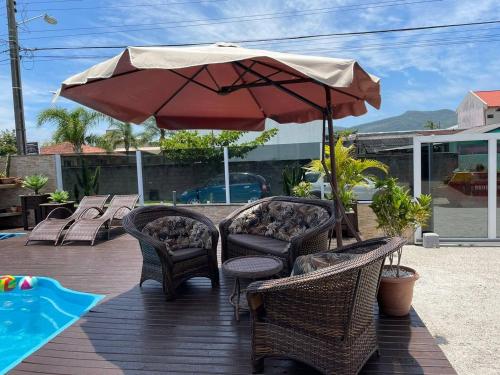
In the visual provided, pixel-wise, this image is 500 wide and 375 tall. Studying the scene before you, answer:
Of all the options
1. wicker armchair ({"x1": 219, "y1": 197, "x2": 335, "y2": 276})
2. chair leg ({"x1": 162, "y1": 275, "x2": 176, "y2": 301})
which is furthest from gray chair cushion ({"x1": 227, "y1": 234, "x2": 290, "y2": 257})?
chair leg ({"x1": 162, "y1": 275, "x2": 176, "y2": 301})

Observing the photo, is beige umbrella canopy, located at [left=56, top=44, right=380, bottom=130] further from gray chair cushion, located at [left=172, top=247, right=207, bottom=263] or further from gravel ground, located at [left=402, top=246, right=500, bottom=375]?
gravel ground, located at [left=402, top=246, right=500, bottom=375]

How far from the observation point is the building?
3153 centimetres

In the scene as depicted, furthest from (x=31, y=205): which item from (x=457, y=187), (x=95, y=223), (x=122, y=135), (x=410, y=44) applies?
(x=122, y=135)

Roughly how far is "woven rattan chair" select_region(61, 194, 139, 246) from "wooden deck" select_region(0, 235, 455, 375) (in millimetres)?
2533

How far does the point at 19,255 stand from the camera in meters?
6.03

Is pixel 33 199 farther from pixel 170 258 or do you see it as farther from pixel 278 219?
pixel 278 219

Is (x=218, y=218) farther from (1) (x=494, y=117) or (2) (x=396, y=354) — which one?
(1) (x=494, y=117)

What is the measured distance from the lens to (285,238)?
4305 millimetres

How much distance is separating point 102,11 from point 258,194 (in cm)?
944

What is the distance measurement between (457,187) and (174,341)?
5.88 m

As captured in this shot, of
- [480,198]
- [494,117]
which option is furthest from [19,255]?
[494,117]

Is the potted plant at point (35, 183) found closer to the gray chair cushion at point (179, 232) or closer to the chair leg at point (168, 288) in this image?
the gray chair cushion at point (179, 232)

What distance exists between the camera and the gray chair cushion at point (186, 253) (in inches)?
146

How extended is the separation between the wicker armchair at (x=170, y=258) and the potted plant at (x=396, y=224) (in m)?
1.75
